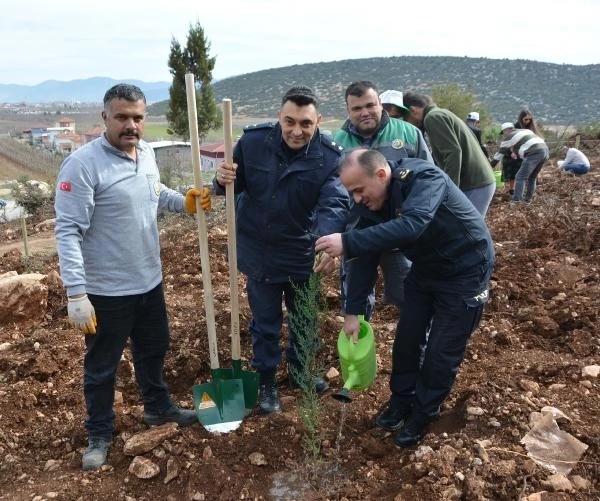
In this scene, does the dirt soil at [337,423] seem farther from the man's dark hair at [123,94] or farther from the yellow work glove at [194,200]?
the man's dark hair at [123,94]

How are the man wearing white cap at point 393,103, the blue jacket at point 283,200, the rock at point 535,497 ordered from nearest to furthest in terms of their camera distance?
the rock at point 535,497
the blue jacket at point 283,200
the man wearing white cap at point 393,103

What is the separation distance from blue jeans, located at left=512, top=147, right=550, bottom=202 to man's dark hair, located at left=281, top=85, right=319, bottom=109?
21.0 feet

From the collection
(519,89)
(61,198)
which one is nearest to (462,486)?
(61,198)

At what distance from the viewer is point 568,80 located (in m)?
61.3

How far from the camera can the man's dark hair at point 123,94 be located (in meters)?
2.48

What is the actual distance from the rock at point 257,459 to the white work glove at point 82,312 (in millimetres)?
1009

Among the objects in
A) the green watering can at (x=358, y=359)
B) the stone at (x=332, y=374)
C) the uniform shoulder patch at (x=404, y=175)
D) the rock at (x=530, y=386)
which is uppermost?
the uniform shoulder patch at (x=404, y=175)

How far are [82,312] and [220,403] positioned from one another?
1.08 m

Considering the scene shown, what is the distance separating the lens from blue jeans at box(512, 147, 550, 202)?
26.7ft

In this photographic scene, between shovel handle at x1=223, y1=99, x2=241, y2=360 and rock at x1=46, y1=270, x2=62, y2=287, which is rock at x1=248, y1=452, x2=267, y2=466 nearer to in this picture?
shovel handle at x1=223, y1=99, x2=241, y2=360

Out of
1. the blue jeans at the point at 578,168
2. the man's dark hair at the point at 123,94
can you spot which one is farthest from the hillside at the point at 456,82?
the man's dark hair at the point at 123,94

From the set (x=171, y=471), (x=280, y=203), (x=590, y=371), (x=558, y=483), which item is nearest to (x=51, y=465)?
(x=171, y=471)

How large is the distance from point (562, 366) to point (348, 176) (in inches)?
77.5

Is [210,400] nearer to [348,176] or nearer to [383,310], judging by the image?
[348,176]
